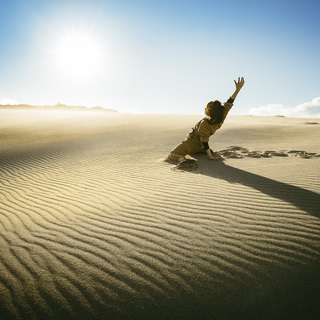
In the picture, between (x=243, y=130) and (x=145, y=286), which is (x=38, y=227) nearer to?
(x=145, y=286)

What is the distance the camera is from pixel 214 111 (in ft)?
15.5

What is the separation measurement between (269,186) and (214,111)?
220cm

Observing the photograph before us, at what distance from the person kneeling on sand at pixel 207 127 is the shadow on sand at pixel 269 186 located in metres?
0.71

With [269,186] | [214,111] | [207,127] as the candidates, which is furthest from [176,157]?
[269,186]

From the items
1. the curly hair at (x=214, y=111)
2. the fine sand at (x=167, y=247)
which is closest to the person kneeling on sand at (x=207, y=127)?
the curly hair at (x=214, y=111)

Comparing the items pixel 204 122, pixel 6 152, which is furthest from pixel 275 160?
pixel 6 152

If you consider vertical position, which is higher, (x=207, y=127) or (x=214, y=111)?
(x=214, y=111)

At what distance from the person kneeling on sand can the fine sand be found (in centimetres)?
114

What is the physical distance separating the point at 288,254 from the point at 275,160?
428cm

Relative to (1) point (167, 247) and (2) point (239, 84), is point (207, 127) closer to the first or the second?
(2) point (239, 84)

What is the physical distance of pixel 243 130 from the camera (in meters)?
11.9

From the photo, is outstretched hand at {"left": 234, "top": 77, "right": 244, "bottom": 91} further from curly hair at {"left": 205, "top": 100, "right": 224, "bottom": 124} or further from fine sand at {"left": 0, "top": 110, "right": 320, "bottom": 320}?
fine sand at {"left": 0, "top": 110, "right": 320, "bottom": 320}

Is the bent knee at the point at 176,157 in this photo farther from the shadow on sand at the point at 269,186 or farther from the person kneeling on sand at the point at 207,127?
the shadow on sand at the point at 269,186

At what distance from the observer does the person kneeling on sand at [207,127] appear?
4613mm
